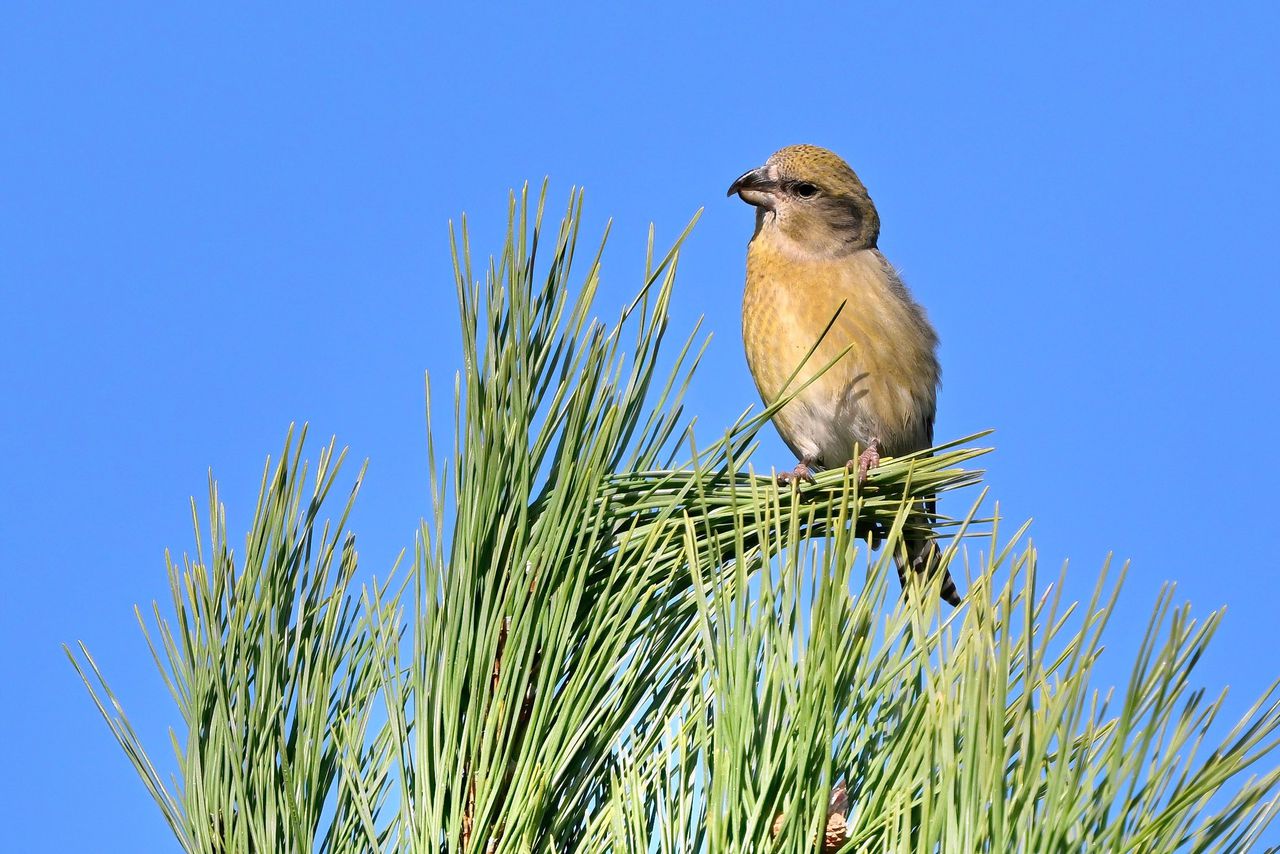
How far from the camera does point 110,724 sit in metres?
1.94

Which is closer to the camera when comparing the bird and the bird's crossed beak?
the bird

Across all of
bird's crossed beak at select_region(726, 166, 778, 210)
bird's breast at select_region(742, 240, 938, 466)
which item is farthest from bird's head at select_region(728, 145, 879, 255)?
bird's breast at select_region(742, 240, 938, 466)

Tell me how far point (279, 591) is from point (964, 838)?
3.61 ft

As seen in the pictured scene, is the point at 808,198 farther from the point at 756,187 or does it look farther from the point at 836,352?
the point at 836,352

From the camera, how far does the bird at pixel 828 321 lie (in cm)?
453

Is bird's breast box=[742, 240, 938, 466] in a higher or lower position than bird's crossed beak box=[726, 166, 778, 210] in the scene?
lower

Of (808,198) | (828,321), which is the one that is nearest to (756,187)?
(808,198)

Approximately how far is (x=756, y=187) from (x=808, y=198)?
211 millimetres

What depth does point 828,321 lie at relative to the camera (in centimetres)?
435

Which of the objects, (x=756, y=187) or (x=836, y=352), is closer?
(x=836, y=352)

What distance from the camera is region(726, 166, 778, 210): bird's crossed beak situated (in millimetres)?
4965

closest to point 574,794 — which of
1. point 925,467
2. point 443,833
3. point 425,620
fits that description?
point 443,833

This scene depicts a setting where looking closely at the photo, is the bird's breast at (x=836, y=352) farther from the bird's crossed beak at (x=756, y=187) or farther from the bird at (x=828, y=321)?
the bird's crossed beak at (x=756, y=187)

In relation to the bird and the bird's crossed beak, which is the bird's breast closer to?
the bird
